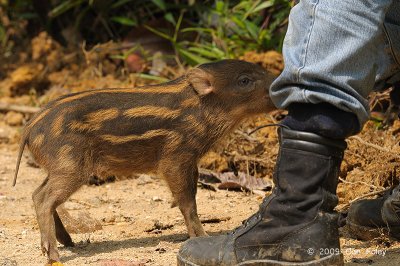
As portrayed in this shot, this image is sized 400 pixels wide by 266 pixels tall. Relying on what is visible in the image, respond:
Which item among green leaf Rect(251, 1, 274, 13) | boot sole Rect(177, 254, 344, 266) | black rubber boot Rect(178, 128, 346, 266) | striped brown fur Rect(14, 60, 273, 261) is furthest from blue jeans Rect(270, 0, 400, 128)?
green leaf Rect(251, 1, 274, 13)

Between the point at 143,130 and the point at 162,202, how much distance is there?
1056 millimetres

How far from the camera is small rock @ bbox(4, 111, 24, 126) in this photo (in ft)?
25.5

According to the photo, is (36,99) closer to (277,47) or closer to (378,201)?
(277,47)

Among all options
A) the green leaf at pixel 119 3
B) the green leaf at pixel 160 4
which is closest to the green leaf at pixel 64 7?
the green leaf at pixel 119 3

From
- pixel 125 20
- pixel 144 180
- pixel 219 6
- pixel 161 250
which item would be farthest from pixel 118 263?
pixel 125 20

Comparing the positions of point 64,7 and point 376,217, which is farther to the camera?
point 64,7

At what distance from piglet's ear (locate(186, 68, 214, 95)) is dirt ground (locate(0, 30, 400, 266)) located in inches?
16.4

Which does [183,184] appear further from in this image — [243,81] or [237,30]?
[237,30]

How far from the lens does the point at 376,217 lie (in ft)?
14.5

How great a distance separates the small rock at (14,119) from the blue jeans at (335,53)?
4.68 m

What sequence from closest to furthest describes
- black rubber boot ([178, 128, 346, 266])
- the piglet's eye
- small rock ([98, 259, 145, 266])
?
black rubber boot ([178, 128, 346, 266]) < small rock ([98, 259, 145, 266]) < the piglet's eye

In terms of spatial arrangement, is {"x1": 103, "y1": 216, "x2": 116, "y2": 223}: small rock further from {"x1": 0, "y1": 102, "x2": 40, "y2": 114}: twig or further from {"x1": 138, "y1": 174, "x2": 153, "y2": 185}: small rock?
{"x1": 0, "y1": 102, "x2": 40, "y2": 114}: twig

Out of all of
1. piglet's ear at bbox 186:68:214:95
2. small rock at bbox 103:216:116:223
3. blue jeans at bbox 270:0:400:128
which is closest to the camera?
blue jeans at bbox 270:0:400:128

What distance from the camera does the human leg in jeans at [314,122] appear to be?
Result: 3.42 metres
